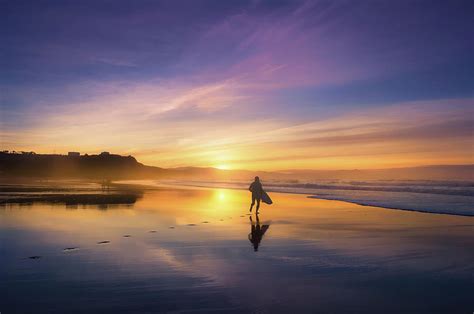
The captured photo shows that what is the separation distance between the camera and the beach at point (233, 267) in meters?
7.42

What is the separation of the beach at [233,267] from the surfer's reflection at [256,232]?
3.5 inches

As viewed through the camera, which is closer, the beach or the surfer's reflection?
the beach

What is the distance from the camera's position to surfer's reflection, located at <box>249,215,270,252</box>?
13.9 m

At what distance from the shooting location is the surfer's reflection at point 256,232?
1387cm

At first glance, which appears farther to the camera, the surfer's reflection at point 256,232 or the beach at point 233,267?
the surfer's reflection at point 256,232

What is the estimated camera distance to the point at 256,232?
16.5m

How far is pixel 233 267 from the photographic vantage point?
10234 millimetres

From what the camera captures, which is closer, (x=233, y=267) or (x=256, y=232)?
(x=233, y=267)

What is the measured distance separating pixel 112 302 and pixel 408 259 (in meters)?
8.21

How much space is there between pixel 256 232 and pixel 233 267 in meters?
6.30

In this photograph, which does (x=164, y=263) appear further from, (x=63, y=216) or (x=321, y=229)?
(x=63, y=216)

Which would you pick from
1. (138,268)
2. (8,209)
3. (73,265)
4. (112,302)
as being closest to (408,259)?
(138,268)

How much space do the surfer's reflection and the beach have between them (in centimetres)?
9

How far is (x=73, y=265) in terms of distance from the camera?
33.4ft
